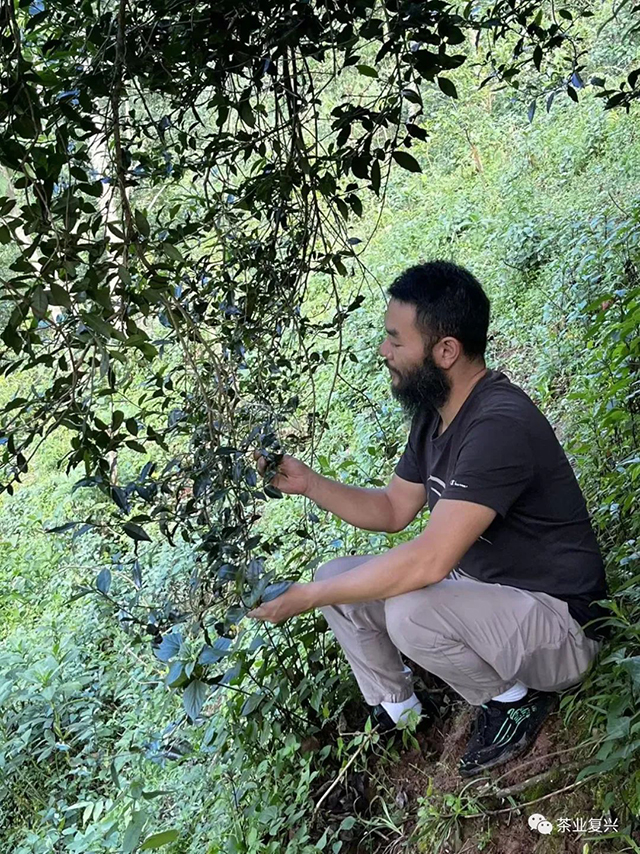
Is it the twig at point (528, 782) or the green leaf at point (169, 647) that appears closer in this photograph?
the green leaf at point (169, 647)

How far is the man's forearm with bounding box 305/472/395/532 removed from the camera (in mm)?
2723

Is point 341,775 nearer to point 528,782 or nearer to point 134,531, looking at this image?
point 528,782

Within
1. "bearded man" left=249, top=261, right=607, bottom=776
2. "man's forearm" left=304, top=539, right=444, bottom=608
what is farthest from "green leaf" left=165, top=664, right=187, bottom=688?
"man's forearm" left=304, top=539, right=444, bottom=608

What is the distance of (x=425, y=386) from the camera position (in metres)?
2.53

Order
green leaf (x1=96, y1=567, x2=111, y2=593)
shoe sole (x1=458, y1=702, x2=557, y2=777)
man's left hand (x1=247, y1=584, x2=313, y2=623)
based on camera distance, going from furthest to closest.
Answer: shoe sole (x1=458, y1=702, x2=557, y2=777) < man's left hand (x1=247, y1=584, x2=313, y2=623) < green leaf (x1=96, y1=567, x2=111, y2=593)

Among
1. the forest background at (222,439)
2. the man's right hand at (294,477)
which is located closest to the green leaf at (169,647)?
the forest background at (222,439)

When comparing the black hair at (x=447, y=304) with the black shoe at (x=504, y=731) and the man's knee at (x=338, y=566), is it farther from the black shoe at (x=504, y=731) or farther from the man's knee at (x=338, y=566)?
the black shoe at (x=504, y=731)

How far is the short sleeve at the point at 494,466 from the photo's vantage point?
2.21 meters

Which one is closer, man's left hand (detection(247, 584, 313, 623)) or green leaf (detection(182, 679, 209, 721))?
green leaf (detection(182, 679, 209, 721))

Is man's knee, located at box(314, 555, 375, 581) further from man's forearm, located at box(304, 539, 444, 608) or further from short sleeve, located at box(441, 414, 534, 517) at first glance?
short sleeve, located at box(441, 414, 534, 517)

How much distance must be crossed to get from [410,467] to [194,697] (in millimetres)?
1329

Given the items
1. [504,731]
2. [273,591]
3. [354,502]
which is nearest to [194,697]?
[273,591]

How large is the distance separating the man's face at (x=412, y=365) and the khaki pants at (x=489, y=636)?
0.59 meters

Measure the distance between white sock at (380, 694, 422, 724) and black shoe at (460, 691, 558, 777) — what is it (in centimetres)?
25
